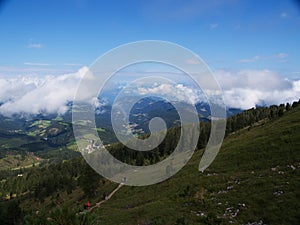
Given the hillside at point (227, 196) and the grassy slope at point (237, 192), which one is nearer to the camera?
the hillside at point (227, 196)

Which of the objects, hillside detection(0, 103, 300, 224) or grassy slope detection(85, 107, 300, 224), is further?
grassy slope detection(85, 107, 300, 224)

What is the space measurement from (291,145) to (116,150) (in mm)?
101926

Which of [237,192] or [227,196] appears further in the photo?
[237,192]

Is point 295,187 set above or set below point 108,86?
below

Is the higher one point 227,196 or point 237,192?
point 237,192

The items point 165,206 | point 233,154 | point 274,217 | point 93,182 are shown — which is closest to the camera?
point 274,217

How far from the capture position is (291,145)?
4109cm

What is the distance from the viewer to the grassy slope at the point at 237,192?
23984 millimetres

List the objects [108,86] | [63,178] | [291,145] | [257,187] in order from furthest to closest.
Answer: [63,178] → [291,145] → [257,187] → [108,86]

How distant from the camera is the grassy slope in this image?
24.0 meters

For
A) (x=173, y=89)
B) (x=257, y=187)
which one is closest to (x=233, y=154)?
(x=257, y=187)

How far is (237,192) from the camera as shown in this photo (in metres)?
30.4

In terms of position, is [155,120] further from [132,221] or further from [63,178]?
[63,178]

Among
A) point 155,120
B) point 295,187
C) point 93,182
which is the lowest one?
point 93,182
